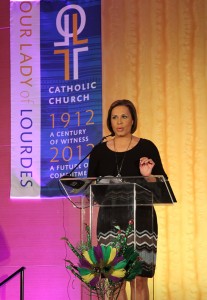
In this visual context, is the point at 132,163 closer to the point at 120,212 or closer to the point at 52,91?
the point at 120,212

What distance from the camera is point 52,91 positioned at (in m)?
5.95

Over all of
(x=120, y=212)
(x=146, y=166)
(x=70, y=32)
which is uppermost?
(x=70, y=32)

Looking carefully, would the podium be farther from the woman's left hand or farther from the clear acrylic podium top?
the woman's left hand

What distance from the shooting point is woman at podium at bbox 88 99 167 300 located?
11.8ft

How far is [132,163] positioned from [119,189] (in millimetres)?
798

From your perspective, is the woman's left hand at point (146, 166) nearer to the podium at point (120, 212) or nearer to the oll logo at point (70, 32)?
the podium at point (120, 212)

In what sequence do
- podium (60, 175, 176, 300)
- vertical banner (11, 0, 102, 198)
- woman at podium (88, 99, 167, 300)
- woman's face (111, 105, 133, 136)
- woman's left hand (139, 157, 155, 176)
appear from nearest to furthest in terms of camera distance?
1. podium (60, 175, 176, 300)
2. woman at podium (88, 99, 167, 300)
3. woman's left hand (139, 157, 155, 176)
4. woman's face (111, 105, 133, 136)
5. vertical banner (11, 0, 102, 198)

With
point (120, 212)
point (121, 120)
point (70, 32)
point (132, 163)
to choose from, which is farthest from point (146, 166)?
point (70, 32)

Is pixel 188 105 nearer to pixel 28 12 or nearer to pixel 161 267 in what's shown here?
pixel 161 267

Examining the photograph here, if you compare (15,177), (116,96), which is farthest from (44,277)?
(116,96)

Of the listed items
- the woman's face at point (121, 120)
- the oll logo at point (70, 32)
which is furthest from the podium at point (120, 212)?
the oll logo at point (70, 32)

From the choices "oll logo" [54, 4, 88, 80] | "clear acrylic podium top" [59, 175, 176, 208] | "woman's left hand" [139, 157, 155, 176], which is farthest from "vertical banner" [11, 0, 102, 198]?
"clear acrylic podium top" [59, 175, 176, 208]

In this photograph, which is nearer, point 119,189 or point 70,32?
point 119,189

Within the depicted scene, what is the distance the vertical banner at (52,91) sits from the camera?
579cm
